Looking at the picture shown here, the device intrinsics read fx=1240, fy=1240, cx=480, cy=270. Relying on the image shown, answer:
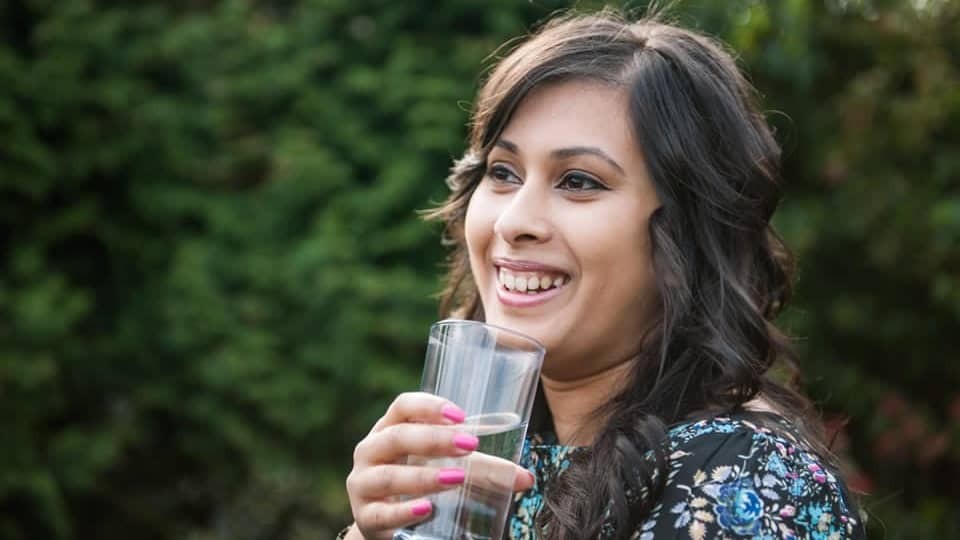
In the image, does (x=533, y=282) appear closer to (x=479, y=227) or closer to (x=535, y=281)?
(x=535, y=281)

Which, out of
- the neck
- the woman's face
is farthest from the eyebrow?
the neck

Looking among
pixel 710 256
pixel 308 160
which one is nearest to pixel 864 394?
pixel 308 160

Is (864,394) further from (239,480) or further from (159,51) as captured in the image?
(159,51)

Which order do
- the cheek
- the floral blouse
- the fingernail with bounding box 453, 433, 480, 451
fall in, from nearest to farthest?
the fingernail with bounding box 453, 433, 480, 451
the floral blouse
the cheek

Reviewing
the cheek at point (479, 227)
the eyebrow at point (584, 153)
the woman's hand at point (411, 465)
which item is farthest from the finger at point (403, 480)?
the eyebrow at point (584, 153)

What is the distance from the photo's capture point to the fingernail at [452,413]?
6.49ft

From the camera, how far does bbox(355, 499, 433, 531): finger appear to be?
6.53ft

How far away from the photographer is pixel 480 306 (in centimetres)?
314

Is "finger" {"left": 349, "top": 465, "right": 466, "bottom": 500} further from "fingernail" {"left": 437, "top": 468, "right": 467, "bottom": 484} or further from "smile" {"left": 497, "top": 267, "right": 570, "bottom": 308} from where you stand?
"smile" {"left": 497, "top": 267, "right": 570, "bottom": 308}

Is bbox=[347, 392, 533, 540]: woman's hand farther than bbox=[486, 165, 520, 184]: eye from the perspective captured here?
No

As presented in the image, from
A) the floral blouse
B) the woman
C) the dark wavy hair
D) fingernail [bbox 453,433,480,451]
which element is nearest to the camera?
fingernail [bbox 453,433,480,451]

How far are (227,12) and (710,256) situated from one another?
18.3ft

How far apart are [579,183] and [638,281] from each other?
0.76ft

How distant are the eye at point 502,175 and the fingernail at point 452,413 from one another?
0.73 m
